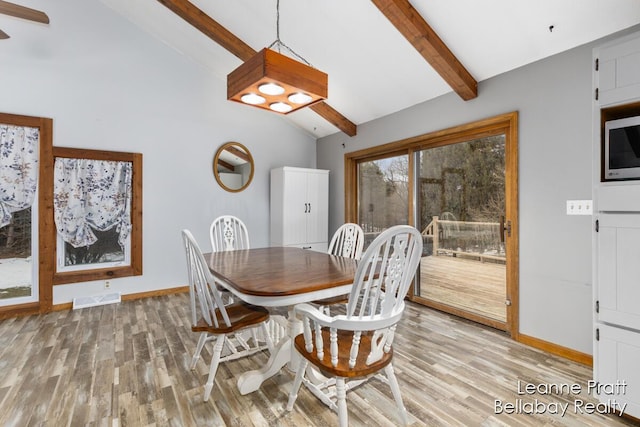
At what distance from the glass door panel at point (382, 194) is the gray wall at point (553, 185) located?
4.29 ft

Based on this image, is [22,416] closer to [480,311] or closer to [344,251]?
[344,251]

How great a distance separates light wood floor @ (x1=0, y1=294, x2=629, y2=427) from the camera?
1.71m

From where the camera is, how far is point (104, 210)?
374 cm

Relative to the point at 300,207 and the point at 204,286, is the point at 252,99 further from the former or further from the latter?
the point at 300,207

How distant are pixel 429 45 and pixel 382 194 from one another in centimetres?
207

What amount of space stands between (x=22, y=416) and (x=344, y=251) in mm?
2447

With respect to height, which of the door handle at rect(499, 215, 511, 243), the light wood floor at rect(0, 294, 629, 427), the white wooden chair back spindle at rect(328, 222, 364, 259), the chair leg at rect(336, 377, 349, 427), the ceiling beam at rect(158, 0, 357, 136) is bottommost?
the light wood floor at rect(0, 294, 629, 427)

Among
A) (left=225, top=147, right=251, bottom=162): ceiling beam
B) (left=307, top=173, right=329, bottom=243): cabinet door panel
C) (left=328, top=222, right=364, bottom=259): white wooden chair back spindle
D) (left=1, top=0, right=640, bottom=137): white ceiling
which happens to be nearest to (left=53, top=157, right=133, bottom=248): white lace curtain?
(left=225, top=147, right=251, bottom=162): ceiling beam

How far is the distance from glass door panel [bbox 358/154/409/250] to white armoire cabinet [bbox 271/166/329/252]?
61cm

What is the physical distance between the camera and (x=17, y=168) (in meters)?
3.29

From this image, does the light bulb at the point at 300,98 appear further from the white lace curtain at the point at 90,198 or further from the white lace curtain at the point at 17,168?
the white lace curtain at the point at 17,168

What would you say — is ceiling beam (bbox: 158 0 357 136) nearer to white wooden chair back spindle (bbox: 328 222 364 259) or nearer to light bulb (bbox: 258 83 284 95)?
light bulb (bbox: 258 83 284 95)

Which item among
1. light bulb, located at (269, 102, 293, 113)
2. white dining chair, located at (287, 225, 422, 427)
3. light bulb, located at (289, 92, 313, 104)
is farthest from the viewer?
light bulb, located at (269, 102, 293, 113)

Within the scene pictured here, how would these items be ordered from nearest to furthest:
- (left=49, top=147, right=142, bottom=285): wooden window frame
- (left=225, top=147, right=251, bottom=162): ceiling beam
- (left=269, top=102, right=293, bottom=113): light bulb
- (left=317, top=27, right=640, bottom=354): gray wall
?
(left=269, top=102, right=293, bottom=113): light bulb
(left=317, top=27, right=640, bottom=354): gray wall
(left=49, top=147, right=142, bottom=285): wooden window frame
(left=225, top=147, right=251, bottom=162): ceiling beam
